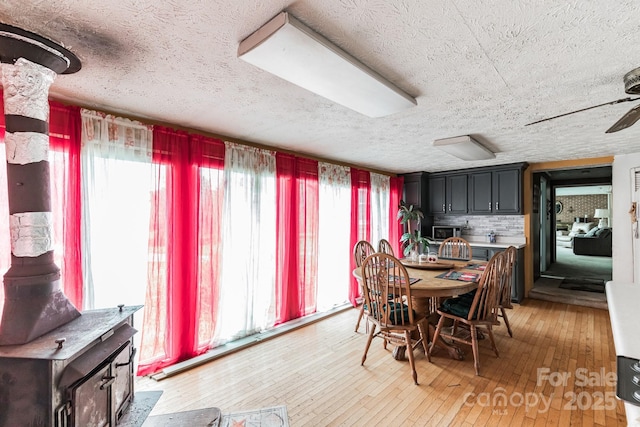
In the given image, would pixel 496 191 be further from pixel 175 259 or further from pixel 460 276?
pixel 175 259

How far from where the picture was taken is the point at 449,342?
3.12 m

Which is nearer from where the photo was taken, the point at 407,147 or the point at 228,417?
the point at 228,417

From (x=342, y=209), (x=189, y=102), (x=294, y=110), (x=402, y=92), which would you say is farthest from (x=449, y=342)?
(x=189, y=102)

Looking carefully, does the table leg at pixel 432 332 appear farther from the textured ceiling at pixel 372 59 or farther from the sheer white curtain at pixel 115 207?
the sheer white curtain at pixel 115 207

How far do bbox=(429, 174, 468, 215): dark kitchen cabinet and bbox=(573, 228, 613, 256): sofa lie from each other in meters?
6.35

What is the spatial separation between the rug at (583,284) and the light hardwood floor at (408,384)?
6.74 ft

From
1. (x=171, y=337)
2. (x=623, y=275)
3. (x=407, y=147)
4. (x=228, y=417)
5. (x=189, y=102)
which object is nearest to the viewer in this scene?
(x=228, y=417)

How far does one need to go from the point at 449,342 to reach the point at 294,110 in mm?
2862

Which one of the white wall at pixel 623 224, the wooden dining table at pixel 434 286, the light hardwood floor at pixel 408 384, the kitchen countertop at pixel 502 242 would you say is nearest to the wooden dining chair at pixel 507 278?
the wooden dining table at pixel 434 286

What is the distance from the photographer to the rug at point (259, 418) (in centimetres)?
190

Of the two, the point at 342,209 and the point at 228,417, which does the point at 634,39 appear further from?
the point at 342,209

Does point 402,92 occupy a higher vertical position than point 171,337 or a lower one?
higher

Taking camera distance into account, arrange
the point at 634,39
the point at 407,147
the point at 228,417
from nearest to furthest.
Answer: the point at 634,39
the point at 228,417
the point at 407,147

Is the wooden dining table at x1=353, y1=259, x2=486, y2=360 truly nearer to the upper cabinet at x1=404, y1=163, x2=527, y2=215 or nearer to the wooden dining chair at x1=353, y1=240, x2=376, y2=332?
the wooden dining chair at x1=353, y1=240, x2=376, y2=332
